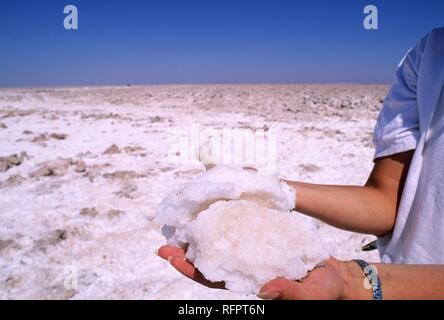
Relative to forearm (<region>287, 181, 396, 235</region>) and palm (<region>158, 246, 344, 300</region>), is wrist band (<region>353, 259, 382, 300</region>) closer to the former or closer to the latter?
palm (<region>158, 246, 344, 300</region>)

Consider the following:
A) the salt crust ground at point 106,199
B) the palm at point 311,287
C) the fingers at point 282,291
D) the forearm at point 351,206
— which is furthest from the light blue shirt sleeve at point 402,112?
the salt crust ground at point 106,199

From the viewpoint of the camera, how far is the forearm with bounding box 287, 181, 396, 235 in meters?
1.48

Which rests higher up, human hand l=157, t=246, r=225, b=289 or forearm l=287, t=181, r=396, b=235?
forearm l=287, t=181, r=396, b=235

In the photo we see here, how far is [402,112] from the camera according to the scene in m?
1.39

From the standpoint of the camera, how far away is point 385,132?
145 cm

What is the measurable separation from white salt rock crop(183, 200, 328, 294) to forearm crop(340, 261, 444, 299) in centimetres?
13

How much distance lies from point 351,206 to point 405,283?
0.50 metres

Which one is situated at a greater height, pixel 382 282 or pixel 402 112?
pixel 402 112

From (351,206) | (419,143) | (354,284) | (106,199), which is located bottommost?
(106,199)

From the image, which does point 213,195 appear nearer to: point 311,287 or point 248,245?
point 248,245

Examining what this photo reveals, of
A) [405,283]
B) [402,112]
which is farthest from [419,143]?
[405,283]

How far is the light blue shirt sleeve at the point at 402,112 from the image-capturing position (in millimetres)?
1353

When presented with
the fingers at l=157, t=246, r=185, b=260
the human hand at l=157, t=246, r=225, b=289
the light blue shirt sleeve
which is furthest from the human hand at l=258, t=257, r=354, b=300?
the light blue shirt sleeve
